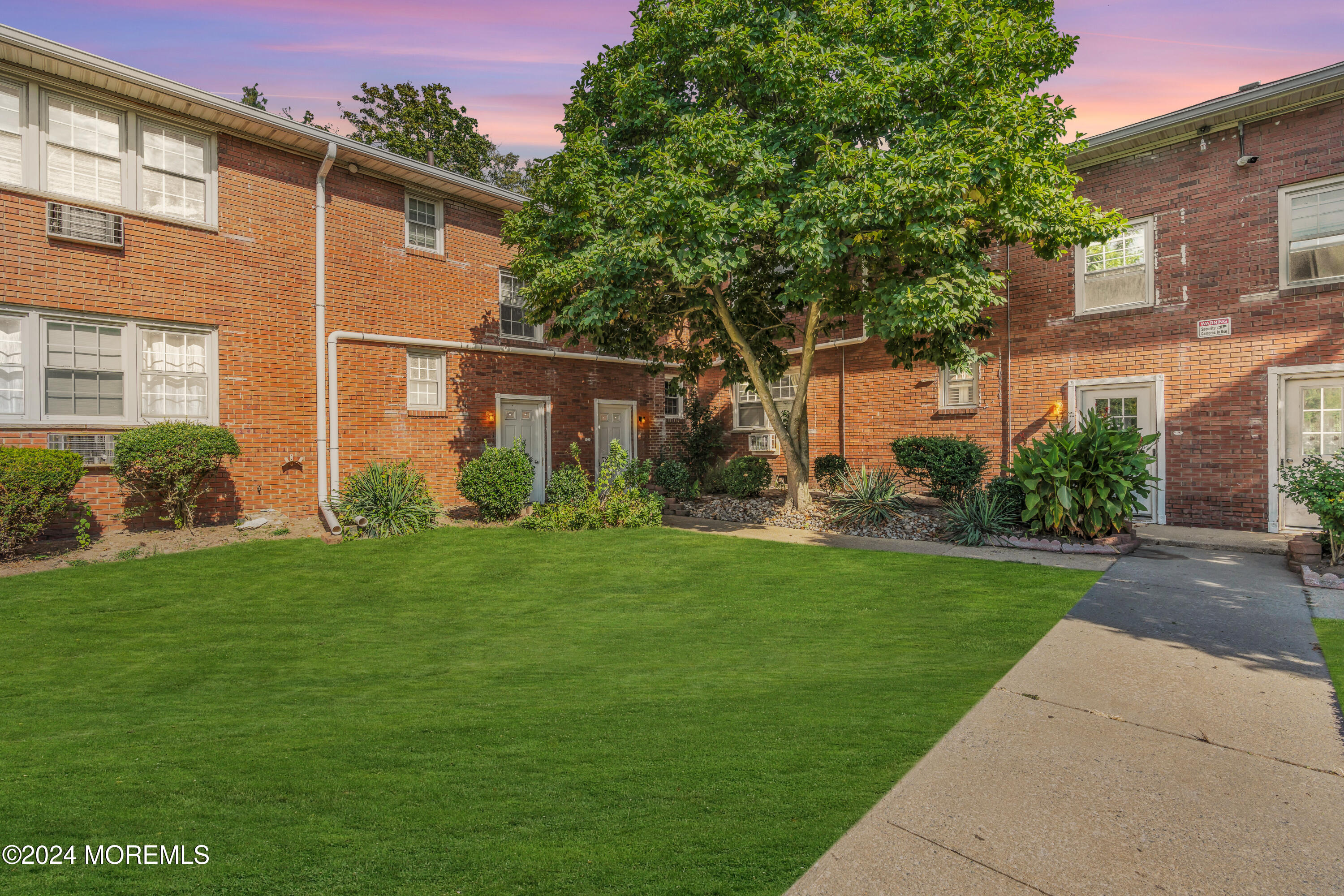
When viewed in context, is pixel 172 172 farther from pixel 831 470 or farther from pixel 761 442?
pixel 761 442

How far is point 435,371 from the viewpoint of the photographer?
41.3 ft

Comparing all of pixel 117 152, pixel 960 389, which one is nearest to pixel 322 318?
pixel 117 152

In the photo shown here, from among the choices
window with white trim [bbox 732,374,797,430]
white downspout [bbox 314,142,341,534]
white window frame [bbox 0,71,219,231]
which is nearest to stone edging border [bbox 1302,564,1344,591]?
window with white trim [bbox 732,374,797,430]

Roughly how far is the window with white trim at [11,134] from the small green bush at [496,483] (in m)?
6.90

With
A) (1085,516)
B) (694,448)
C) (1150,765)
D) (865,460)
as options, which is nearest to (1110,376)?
(1085,516)

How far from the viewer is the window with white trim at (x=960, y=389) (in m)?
12.9

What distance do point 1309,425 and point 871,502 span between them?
6229mm

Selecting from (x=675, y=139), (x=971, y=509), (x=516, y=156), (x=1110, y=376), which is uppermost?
(x=516, y=156)

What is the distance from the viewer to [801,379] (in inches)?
455

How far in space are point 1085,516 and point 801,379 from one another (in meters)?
4.84

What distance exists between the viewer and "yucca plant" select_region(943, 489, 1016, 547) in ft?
29.8

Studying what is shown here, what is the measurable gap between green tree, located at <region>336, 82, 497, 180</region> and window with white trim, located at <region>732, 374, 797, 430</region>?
15086 millimetres

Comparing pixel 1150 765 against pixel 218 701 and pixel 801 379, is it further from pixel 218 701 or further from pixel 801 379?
pixel 801 379

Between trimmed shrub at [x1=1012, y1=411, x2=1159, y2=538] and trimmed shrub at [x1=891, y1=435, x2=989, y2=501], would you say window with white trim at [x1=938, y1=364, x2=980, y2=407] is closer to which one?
trimmed shrub at [x1=891, y1=435, x2=989, y2=501]
